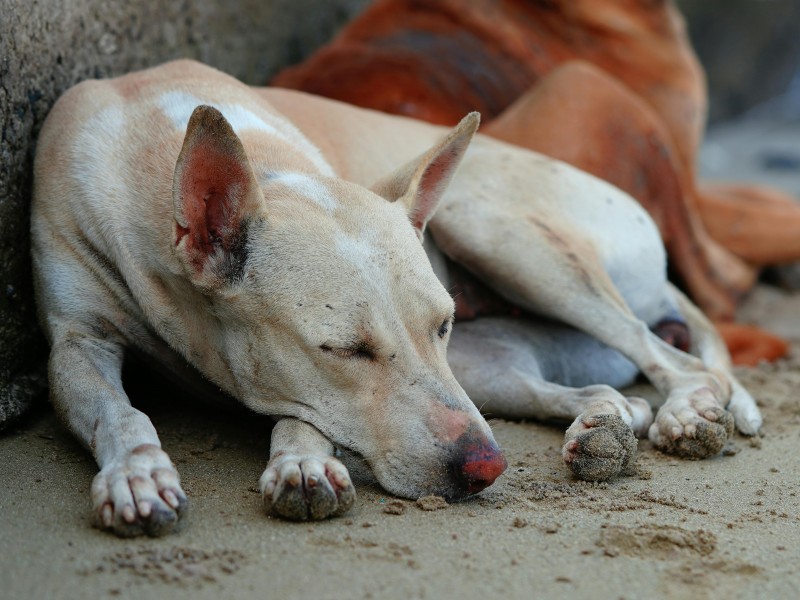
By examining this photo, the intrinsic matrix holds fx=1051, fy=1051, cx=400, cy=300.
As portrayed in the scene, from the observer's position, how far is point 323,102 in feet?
11.3

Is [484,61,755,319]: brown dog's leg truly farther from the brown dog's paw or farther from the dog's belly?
the brown dog's paw

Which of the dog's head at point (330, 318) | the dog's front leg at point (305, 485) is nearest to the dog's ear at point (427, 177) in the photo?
the dog's head at point (330, 318)

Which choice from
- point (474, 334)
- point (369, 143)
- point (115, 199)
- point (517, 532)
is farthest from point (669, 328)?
point (115, 199)

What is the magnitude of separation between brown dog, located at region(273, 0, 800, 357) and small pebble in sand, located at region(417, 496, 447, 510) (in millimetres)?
2238

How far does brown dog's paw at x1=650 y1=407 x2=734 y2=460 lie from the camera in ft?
8.95

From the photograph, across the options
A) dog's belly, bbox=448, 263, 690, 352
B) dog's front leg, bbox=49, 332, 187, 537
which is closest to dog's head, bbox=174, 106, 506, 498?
dog's front leg, bbox=49, 332, 187, 537

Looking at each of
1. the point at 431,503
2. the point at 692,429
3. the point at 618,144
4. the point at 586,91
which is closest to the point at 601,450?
the point at 692,429

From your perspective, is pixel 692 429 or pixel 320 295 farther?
pixel 692 429

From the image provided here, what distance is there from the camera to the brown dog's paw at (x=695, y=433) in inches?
107

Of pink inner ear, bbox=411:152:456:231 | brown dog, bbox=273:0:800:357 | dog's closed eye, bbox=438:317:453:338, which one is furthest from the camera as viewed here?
brown dog, bbox=273:0:800:357

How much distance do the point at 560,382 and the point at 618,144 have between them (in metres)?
1.34

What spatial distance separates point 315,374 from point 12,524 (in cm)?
67

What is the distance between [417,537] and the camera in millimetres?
2039

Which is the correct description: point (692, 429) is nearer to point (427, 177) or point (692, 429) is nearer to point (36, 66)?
point (427, 177)
